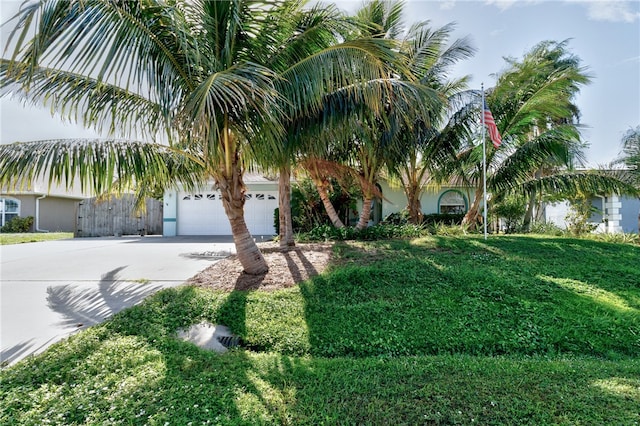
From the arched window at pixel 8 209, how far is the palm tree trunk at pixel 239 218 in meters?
22.9

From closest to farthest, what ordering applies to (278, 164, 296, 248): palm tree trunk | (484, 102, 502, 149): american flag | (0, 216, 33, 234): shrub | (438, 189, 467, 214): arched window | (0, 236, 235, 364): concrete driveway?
1. (0, 236, 235, 364): concrete driveway
2. (278, 164, 296, 248): palm tree trunk
3. (484, 102, 502, 149): american flag
4. (438, 189, 467, 214): arched window
5. (0, 216, 33, 234): shrub

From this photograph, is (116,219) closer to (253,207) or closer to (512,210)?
(253,207)

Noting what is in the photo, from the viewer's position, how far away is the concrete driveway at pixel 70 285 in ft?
13.4

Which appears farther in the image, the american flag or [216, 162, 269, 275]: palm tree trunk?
the american flag

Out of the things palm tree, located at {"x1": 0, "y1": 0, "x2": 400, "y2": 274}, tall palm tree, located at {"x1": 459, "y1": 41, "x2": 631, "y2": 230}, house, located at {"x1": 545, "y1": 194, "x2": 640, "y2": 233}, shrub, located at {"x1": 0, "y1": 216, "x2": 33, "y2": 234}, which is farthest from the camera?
shrub, located at {"x1": 0, "y1": 216, "x2": 33, "y2": 234}

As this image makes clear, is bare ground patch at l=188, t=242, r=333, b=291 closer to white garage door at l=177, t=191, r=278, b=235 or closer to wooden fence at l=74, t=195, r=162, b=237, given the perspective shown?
white garage door at l=177, t=191, r=278, b=235

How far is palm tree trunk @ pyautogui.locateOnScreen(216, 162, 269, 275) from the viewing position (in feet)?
18.6

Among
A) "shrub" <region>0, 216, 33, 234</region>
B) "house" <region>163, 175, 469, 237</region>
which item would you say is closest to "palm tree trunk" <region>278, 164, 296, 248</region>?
"house" <region>163, 175, 469, 237</region>

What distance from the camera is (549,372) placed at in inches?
120

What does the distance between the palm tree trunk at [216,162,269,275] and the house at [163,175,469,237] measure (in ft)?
31.6

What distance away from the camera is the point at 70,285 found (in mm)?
6137

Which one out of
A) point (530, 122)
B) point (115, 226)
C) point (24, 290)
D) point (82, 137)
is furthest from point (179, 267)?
point (115, 226)

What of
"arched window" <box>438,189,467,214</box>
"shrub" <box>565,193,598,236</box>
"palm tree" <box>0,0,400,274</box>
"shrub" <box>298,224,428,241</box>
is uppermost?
"palm tree" <box>0,0,400,274</box>

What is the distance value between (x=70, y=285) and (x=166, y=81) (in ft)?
15.0
